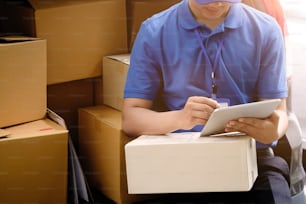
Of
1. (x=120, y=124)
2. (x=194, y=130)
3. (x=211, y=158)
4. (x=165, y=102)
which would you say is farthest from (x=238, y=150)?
(x=120, y=124)

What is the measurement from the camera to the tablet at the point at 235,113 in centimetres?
138

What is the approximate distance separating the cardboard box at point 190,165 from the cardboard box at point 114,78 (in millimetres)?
601

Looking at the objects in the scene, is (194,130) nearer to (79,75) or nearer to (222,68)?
(222,68)

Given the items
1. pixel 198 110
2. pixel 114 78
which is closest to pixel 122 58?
pixel 114 78

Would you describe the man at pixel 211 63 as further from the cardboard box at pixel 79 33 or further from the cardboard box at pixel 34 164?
the cardboard box at pixel 79 33

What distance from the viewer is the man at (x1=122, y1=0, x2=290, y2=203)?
1.66 m

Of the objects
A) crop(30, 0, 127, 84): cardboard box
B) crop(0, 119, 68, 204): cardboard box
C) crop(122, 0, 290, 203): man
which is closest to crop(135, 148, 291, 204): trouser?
crop(122, 0, 290, 203): man

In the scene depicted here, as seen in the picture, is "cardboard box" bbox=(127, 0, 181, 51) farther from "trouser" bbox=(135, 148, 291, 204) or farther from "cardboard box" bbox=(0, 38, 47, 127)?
"trouser" bbox=(135, 148, 291, 204)

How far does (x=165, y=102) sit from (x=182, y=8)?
271 mm

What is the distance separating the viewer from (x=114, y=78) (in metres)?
2.10

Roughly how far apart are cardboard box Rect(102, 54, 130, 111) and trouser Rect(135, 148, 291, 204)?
530 mm

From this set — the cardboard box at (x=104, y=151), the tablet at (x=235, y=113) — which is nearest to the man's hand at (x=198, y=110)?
the tablet at (x=235, y=113)

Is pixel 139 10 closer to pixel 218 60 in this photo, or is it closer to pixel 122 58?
pixel 122 58

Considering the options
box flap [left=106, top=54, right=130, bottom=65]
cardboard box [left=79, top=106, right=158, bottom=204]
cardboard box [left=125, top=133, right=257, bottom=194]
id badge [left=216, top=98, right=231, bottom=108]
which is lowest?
cardboard box [left=79, top=106, right=158, bottom=204]
